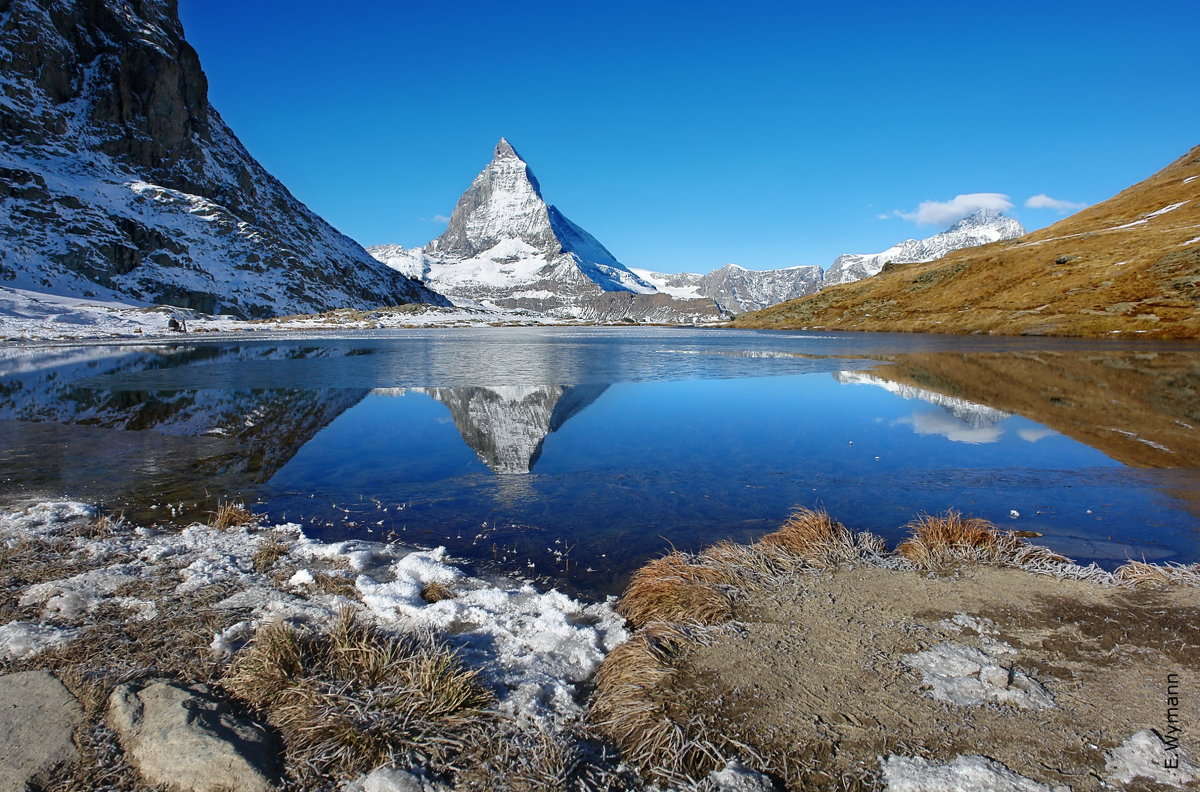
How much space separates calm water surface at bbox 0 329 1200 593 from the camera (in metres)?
8.88

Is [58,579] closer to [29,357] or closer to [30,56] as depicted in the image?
[29,357]

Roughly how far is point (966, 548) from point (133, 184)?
601 ft

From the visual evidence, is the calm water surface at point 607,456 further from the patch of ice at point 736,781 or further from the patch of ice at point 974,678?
the patch of ice at point 974,678

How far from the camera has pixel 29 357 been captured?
1453 inches

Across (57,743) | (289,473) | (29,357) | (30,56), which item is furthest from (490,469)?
(30,56)

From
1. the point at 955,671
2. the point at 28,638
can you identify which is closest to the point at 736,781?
the point at 955,671

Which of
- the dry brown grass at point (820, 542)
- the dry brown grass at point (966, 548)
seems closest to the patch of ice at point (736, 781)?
the dry brown grass at point (820, 542)

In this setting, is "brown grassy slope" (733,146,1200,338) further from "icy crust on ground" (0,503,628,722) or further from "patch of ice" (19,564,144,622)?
"patch of ice" (19,564,144,622)

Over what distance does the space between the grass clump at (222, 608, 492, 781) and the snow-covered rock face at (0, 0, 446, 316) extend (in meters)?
120

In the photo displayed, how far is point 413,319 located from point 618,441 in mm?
115515

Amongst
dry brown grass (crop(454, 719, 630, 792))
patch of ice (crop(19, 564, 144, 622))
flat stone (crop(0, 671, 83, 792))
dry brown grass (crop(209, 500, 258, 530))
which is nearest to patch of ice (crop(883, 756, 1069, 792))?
dry brown grass (crop(454, 719, 630, 792))

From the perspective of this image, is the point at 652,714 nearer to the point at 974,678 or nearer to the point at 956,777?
the point at 956,777

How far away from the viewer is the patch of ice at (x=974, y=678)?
4480 mm

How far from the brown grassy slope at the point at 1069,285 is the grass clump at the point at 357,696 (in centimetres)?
Result: 6741
